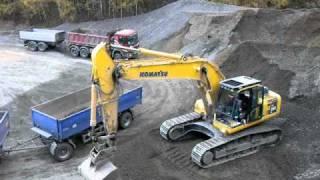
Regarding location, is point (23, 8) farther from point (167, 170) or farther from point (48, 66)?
point (167, 170)

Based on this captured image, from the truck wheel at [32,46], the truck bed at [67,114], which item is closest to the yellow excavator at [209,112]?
the truck bed at [67,114]

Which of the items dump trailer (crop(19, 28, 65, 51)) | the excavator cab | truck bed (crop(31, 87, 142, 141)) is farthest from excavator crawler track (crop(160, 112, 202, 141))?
dump trailer (crop(19, 28, 65, 51))

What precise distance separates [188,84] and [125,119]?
17.9 ft

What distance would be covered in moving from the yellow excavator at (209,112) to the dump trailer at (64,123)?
2.42m

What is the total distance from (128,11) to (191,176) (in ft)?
77.3

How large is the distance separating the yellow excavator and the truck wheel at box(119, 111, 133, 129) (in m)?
2.69

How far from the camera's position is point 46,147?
16828 mm

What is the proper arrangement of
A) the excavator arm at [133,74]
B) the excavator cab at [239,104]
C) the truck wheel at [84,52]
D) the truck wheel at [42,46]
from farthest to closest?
the truck wheel at [42,46] < the truck wheel at [84,52] < the excavator cab at [239,104] < the excavator arm at [133,74]

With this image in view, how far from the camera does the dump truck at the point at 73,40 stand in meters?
27.9

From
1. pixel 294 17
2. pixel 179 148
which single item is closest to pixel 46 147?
pixel 179 148

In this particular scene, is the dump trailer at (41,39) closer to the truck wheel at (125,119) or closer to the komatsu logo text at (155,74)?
the truck wheel at (125,119)

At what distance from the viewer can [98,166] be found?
40.9ft

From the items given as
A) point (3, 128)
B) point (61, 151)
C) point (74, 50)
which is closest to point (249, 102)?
point (61, 151)

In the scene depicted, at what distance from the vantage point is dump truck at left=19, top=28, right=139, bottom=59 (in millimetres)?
27859
